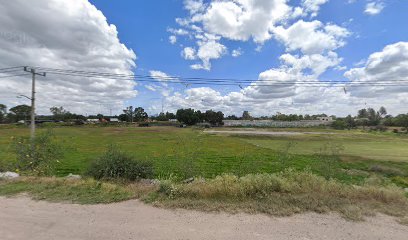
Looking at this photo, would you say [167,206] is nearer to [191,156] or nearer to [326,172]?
[191,156]

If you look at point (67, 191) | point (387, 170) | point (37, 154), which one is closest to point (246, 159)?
point (387, 170)

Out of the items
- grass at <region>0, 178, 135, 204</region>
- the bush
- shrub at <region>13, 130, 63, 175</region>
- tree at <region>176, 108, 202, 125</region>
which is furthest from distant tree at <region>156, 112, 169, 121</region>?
grass at <region>0, 178, 135, 204</region>

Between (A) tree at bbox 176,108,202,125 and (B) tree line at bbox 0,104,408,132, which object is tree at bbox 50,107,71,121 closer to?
(B) tree line at bbox 0,104,408,132

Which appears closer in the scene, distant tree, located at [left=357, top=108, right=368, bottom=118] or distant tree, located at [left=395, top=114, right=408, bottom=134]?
distant tree, located at [left=395, top=114, right=408, bottom=134]

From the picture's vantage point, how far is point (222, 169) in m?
17.2

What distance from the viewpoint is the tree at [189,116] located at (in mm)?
120812

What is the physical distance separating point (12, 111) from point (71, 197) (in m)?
138

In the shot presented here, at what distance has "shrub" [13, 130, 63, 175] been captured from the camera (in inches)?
420

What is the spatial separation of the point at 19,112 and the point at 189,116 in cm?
7528

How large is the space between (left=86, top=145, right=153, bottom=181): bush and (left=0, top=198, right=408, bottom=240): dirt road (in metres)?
3.43

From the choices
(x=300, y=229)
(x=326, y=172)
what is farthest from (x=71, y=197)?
(x=326, y=172)

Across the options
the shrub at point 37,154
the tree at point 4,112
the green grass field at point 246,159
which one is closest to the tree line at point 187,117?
the tree at point 4,112

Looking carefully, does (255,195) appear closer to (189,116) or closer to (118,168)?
(118,168)

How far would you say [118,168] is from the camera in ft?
30.7
